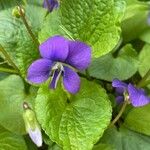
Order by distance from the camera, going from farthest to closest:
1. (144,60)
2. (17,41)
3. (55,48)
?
(144,60) < (17,41) < (55,48)

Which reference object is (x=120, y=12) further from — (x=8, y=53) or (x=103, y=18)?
(x=8, y=53)

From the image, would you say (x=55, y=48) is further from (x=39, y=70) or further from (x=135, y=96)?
(x=135, y=96)

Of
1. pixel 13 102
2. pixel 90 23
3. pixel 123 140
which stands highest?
pixel 90 23

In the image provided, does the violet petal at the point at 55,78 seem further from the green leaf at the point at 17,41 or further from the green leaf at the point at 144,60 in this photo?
the green leaf at the point at 144,60

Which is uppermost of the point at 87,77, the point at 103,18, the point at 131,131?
the point at 103,18

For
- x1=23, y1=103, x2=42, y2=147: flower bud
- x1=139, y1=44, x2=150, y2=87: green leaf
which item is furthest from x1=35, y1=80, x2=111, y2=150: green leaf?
x1=139, y1=44, x2=150, y2=87: green leaf

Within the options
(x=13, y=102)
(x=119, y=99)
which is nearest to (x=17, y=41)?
(x=13, y=102)

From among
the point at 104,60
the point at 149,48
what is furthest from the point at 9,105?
the point at 149,48
